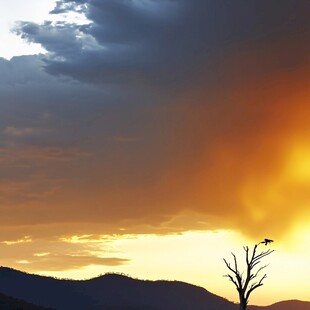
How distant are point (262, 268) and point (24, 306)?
5406 cm

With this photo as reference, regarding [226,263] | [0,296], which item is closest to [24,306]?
[0,296]

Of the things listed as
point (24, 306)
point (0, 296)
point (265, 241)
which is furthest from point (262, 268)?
point (0, 296)

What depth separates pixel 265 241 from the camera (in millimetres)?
63219

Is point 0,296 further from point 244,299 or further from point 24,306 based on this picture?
point 244,299

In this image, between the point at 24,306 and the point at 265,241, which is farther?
the point at 24,306

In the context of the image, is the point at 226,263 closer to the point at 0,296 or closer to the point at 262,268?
the point at 262,268

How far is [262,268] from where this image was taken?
212 feet

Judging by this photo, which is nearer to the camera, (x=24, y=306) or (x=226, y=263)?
(x=226, y=263)

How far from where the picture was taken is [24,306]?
10981 cm

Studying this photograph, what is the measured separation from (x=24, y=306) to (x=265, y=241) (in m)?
55.9

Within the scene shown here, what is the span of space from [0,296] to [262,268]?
61.7 m

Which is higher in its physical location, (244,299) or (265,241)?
(265,241)

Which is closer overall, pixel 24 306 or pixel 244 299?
pixel 244 299

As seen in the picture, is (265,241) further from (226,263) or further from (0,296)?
(0,296)
